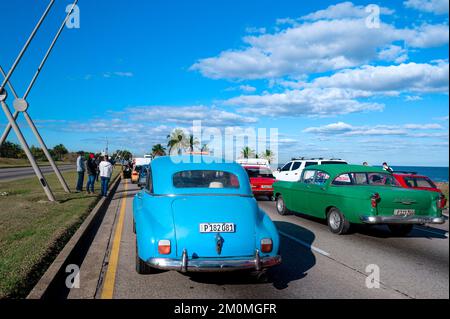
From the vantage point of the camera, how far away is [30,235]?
752cm

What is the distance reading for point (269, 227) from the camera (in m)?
5.24

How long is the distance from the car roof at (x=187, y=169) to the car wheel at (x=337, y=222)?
358 cm

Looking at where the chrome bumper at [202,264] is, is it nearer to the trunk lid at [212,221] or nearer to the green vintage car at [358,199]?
the trunk lid at [212,221]

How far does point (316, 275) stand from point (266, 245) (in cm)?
121

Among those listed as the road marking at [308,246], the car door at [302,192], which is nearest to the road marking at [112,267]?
the road marking at [308,246]

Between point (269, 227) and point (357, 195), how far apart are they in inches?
147

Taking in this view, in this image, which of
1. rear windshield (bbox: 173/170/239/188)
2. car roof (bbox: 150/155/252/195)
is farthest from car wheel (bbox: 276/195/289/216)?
rear windshield (bbox: 173/170/239/188)

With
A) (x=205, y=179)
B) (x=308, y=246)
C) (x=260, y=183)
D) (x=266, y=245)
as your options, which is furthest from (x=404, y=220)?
(x=260, y=183)

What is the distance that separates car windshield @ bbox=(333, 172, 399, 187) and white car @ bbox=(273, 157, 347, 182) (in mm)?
7019

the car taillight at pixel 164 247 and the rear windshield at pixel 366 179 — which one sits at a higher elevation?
the rear windshield at pixel 366 179

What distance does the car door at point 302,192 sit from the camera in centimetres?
1017

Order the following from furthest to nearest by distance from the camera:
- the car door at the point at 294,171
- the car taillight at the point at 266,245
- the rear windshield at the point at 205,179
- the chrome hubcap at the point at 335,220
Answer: the car door at the point at 294,171 < the chrome hubcap at the point at 335,220 < the rear windshield at the point at 205,179 < the car taillight at the point at 266,245
